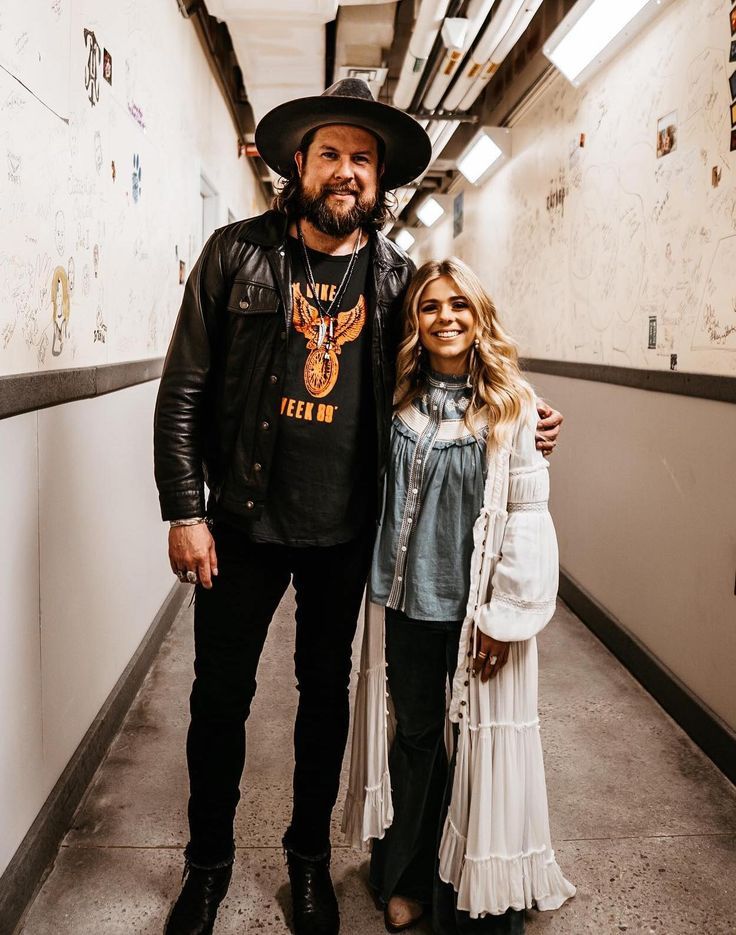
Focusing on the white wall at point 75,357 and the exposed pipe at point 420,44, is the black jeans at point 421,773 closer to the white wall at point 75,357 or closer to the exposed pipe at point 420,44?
the white wall at point 75,357

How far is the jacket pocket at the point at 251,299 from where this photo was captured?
1504 mm

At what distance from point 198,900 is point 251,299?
1164mm

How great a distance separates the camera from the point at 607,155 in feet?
10.8

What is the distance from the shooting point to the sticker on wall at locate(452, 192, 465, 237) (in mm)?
6562

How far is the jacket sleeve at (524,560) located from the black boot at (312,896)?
66 cm

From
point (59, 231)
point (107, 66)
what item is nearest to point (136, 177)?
point (107, 66)

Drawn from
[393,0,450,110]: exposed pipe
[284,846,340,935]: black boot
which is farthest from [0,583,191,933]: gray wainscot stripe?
[393,0,450,110]: exposed pipe

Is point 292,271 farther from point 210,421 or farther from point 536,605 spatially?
point 536,605

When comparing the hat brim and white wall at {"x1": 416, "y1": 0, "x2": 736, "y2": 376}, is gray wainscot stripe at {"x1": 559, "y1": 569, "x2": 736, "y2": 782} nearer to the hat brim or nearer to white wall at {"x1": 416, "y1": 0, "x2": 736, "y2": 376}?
white wall at {"x1": 416, "y1": 0, "x2": 736, "y2": 376}

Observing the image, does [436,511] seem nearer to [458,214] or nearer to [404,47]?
[404,47]

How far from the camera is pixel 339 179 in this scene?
1531mm

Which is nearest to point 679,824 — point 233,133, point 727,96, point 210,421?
point 210,421

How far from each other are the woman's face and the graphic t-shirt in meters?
0.13

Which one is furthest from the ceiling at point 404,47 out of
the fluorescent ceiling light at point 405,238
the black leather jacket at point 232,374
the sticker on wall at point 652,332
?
the fluorescent ceiling light at point 405,238
